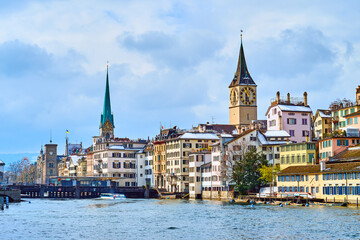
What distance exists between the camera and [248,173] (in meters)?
134

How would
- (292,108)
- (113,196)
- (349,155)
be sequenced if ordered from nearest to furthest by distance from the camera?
(349,155) < (292,108) < (113,196)

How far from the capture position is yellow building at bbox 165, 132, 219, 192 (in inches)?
6905

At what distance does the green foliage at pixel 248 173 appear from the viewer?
13362 centimetres

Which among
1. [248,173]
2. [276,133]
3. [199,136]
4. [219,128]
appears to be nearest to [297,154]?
[248,173]

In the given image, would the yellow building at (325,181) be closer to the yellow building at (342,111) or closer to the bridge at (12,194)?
the yellow building at (342,111)

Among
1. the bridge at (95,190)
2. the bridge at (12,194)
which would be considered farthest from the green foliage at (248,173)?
the bridge at (95,190)

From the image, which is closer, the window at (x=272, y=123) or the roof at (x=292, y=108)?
the roof at (x=292, y=108)

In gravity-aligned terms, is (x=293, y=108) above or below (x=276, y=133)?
above

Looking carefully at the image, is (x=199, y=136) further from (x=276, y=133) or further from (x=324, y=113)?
(x=324, y=113)

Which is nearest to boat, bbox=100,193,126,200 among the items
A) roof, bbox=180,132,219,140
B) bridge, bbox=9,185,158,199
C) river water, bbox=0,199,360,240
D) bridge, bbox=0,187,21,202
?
bridge, bbox=9,185,158,199

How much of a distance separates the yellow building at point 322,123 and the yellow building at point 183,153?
A: 2638 centimetres

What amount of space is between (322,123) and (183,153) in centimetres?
3568

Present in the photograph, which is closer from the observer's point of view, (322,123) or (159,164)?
(322,123)

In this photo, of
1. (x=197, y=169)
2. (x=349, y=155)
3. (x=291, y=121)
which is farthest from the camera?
(x=197, y=169)
